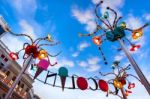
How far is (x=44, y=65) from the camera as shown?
34.2ft

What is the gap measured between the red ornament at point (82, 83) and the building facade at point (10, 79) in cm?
1794

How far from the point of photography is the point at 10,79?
3275cm

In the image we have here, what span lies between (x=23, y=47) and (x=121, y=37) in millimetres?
5340

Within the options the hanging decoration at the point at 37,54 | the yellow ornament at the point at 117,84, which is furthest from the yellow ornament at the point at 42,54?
the yellow ornament at the point at 117,84

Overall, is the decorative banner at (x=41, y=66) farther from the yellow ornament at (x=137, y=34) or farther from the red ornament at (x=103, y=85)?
the yellow ornament at (x=137, y=34)

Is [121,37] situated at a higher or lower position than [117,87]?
higher

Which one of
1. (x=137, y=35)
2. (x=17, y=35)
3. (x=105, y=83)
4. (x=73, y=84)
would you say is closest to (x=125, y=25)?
(x=137, y=35)

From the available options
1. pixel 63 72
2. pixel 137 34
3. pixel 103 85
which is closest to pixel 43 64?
pixel 63 72

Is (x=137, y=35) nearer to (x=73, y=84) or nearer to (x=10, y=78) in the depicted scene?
(x=73, y=84)

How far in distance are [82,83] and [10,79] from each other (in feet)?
80.4

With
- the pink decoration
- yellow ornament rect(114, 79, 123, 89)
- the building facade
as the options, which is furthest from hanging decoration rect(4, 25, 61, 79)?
the building facade

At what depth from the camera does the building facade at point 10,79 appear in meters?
30.0

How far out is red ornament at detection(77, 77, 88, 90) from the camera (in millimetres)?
11047

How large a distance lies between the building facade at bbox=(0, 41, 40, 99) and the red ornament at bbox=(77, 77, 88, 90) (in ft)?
58.8
